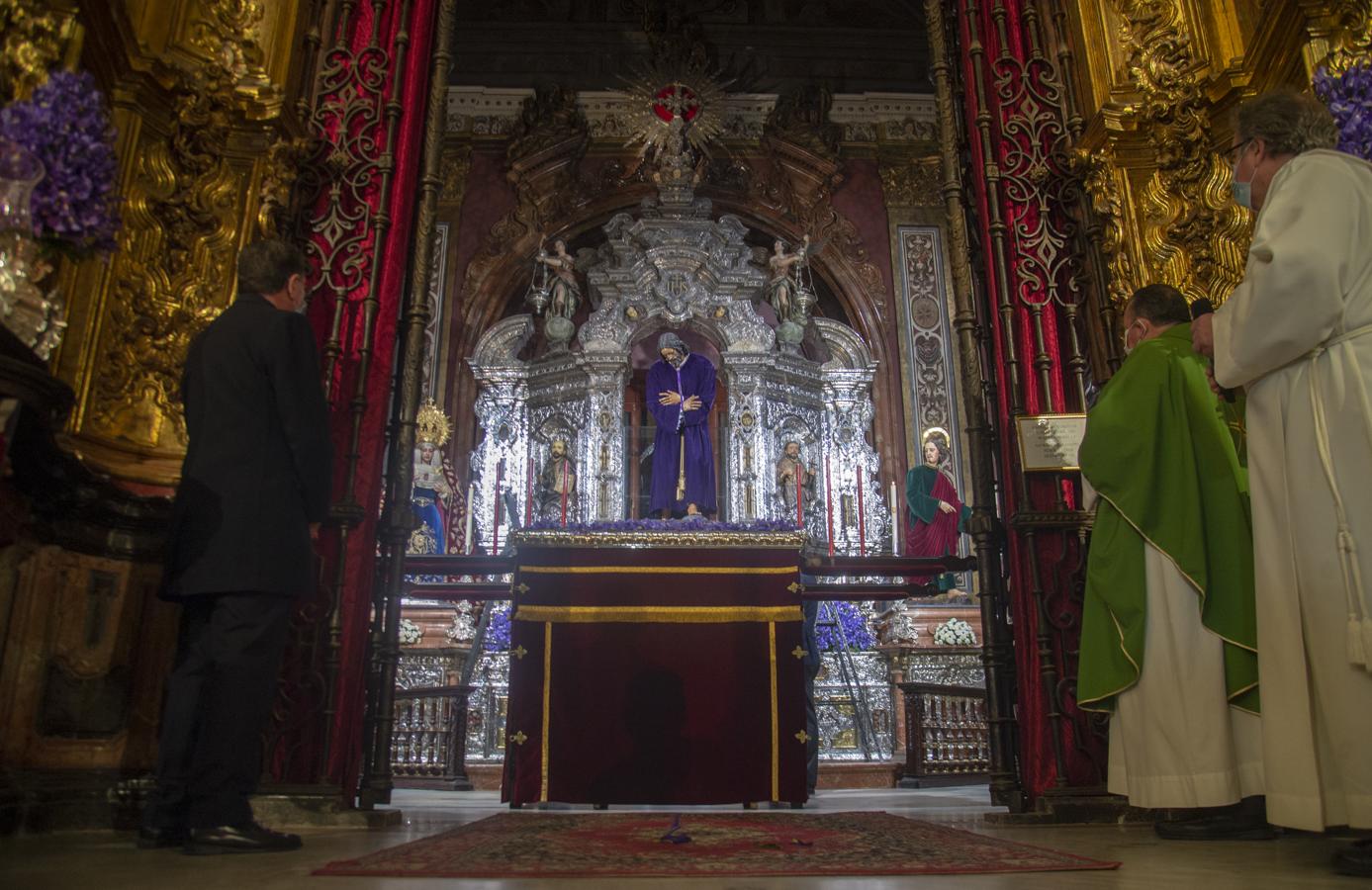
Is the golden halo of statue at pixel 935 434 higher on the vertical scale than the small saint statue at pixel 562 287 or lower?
lower

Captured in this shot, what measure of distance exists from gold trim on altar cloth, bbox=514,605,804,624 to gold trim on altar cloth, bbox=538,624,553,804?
0.06 metres

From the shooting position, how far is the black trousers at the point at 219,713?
2.45m

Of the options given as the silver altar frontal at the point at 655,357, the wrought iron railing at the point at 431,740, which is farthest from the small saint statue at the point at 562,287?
the wrought iron railing at the point at 431,740

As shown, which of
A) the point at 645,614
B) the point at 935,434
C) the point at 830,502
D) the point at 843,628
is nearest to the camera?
the point at 645,614

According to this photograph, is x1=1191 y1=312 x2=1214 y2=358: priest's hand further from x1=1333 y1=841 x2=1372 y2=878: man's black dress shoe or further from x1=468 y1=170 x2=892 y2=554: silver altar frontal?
x1=468 y1=170 x2=892 y2=554: silver altar frontal

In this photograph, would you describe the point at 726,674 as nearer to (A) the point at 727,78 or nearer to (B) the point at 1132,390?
(B) the point at 1132,390

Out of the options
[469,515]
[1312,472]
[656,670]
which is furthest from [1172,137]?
[469,515]

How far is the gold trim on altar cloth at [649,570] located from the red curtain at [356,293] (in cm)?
72

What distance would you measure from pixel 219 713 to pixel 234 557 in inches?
14.9

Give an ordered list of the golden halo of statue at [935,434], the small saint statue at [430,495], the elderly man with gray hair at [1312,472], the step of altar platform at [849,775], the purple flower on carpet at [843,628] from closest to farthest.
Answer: the elderly man with gray hair at [1312,472] → the step of altar platform at [849,775] → the purple flower on carpet at [843,628] → the small saint statue at [430,495] → the golden halo of statue at [935,434]

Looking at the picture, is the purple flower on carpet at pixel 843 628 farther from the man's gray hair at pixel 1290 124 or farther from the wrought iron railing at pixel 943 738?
the man's gray hair at pixel 1290 124

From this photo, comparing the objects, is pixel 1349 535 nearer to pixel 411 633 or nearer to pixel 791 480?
pixel 411 633

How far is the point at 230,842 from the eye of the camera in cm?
240

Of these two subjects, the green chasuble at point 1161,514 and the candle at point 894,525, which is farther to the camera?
the candle at point 894,525
